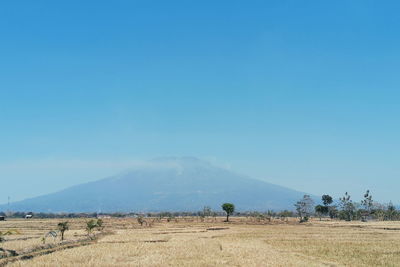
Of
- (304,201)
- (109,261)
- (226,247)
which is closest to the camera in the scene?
(109,261)

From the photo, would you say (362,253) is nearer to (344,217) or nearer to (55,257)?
(55,257)

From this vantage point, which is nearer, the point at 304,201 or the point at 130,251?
the point at 130,251

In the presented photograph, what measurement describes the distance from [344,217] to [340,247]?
105453 mm

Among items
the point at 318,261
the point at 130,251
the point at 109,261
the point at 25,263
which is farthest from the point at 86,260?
the point at 318,261

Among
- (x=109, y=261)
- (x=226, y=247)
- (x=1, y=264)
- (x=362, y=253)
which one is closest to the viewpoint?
(x=1, y=264)

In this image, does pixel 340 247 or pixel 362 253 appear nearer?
pixel 362 253

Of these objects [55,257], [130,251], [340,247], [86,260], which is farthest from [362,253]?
[55,257]

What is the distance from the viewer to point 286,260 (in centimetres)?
3450

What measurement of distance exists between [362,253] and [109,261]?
21751mm

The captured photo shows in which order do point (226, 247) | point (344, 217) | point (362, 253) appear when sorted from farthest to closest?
1. point (344, 217)
2. point (226, 247)
3. point (362, 253)

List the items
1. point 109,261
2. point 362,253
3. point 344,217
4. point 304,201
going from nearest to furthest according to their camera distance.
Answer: point 109,261 → point 362,253 → point 344,217 → point 304,201

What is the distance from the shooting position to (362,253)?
40250 mm

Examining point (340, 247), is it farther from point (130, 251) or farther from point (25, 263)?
point (25, 263)

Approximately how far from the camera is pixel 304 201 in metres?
156
